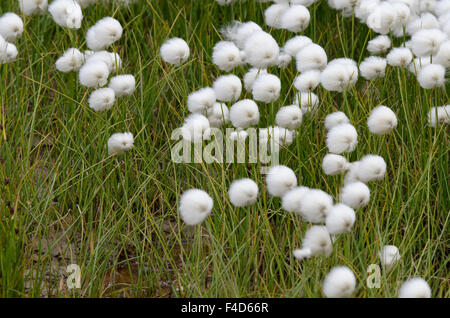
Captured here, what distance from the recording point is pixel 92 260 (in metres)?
2.31

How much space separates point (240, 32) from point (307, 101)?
1.58 ft

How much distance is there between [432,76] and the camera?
7.63 feet

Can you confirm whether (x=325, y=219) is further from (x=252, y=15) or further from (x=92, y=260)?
(x=252, y=15)

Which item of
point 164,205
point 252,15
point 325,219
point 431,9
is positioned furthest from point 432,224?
point 252,15

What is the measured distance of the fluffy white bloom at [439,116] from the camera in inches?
96.7

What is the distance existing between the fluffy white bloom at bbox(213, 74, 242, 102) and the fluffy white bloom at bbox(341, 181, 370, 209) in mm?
564

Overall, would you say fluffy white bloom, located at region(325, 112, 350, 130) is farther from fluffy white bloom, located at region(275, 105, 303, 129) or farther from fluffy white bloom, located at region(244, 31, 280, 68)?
fluffy white bloom, located at region(244, 31, 280, 68)

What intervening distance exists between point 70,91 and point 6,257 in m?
1.04

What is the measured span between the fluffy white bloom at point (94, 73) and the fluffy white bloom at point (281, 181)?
807 millimetres

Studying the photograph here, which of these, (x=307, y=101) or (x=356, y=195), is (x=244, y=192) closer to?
(x=356, y=195)

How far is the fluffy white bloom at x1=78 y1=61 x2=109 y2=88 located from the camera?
94.9 inches

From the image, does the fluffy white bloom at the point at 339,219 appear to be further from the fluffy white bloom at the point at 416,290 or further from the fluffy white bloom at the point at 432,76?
the fluffy white bloom at the point at 432,76

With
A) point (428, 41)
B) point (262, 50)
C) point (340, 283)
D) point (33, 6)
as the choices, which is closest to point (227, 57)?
point (262, 50)
